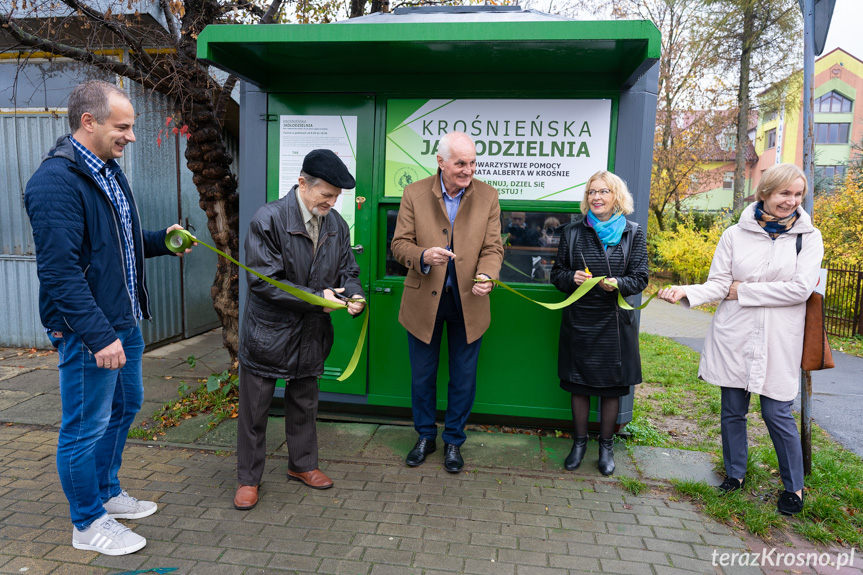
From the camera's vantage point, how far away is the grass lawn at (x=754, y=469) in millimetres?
3162

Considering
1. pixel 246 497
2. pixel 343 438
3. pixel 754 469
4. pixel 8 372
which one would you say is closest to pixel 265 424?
pixel 246 497

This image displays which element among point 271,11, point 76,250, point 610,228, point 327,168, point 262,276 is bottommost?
point 262,276

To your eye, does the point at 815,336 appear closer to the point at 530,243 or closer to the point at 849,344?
the point at 530,243

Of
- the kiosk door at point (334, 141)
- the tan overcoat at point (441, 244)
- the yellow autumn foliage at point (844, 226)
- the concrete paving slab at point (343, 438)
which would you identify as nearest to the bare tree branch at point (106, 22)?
the kiosk door at point (334, 141)

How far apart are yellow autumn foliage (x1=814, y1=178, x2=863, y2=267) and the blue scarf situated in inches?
365

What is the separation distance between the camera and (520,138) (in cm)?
419

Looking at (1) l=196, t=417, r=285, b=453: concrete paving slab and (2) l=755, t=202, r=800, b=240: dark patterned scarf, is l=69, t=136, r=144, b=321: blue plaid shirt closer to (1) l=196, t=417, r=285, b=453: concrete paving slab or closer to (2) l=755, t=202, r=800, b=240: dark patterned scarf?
(1) l=196, t=417, r=285, b=453: concrete paving slab

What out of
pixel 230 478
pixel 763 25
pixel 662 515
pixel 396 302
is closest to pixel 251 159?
pixel 396 302

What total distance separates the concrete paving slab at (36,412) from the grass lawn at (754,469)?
4.62 meters

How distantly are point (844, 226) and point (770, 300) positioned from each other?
34.3ft

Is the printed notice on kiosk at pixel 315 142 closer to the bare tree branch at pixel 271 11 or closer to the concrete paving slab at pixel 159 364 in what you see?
the bare tree branch at pixel 271 11

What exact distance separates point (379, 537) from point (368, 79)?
3.18m

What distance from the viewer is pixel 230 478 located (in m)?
3.62

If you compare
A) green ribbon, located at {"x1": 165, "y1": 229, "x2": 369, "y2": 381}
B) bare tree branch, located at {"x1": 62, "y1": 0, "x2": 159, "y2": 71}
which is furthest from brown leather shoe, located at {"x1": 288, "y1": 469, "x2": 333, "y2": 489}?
bare tree branch, located at {"x1": 62, "y1": 0, "x2": 159, "y2": 71}
